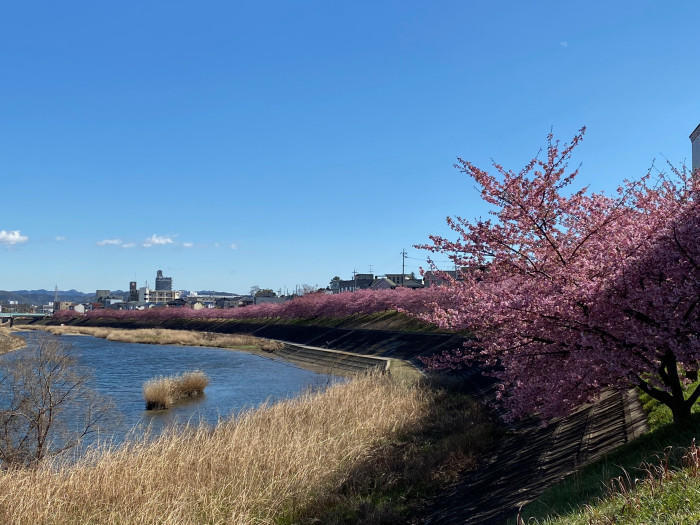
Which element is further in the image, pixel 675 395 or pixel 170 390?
pixel 170 390

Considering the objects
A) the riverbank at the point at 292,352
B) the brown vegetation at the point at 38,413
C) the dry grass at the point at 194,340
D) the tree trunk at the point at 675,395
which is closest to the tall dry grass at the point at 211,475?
the brown vegetation at the point at 38,413

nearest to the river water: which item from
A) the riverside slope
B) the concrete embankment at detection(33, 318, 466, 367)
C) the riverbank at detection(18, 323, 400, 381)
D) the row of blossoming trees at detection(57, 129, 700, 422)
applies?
the riverbank at detection(18, 323, 400, 381)

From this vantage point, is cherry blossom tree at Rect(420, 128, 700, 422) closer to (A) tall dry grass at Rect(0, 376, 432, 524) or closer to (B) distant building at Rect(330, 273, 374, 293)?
(A) tall dry grass at Rect(0, 376, 432, 524)

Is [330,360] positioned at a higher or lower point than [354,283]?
lower

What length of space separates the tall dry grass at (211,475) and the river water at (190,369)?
10.2 ft

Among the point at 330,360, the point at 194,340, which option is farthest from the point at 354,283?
the point at 330,360

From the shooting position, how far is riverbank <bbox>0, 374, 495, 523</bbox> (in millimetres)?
10750

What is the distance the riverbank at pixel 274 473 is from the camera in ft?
35.3

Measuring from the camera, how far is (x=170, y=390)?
3241 centimetres

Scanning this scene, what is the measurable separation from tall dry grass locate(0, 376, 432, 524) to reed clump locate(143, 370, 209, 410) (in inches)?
563

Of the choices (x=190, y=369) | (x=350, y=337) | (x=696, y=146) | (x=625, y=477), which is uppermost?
(x=696, y=146)

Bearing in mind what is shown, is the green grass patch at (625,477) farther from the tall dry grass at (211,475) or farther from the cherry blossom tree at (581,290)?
the tall dry grass at (211,475)

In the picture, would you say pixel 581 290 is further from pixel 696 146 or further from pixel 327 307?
pixel 327 307

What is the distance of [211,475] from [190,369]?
136ft
